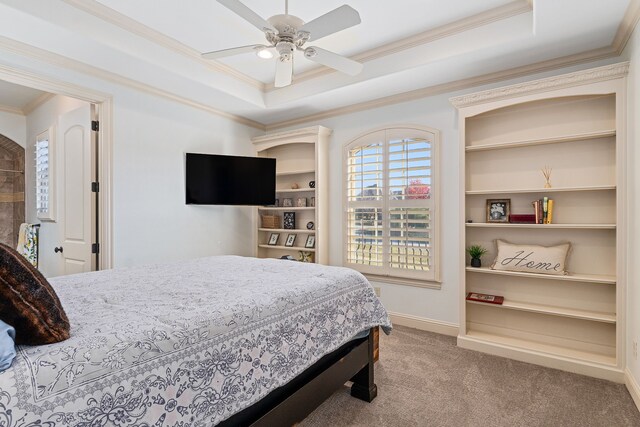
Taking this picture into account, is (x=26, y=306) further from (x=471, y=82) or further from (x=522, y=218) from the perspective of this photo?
(x=471, y=82)

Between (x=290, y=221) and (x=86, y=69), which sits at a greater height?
(x=86, y=69)

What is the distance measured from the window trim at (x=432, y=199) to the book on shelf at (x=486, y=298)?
352 mm

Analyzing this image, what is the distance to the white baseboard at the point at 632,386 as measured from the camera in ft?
6.97

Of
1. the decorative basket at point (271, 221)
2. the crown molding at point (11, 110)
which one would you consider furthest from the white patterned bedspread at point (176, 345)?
the crown molding at point (11, 110)

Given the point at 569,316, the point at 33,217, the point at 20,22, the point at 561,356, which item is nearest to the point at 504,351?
the point at 561,356

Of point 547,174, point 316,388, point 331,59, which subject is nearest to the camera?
point 316,388

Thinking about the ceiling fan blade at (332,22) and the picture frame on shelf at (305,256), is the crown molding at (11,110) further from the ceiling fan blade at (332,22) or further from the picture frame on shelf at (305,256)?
the ceiling fan blade at (332,22)

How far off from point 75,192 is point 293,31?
2689mm

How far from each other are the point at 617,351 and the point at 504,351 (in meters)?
0.75

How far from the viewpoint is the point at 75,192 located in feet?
10.8

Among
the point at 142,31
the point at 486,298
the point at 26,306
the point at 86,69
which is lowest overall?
the point at 486,298

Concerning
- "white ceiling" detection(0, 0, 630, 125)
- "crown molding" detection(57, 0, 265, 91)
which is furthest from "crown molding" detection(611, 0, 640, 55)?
"crown molding" detection(57, 0, 265, 91)

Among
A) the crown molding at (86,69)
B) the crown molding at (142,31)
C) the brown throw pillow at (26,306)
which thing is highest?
the crown molding at (142,31)

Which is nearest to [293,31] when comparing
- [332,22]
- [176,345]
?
[332,22]
